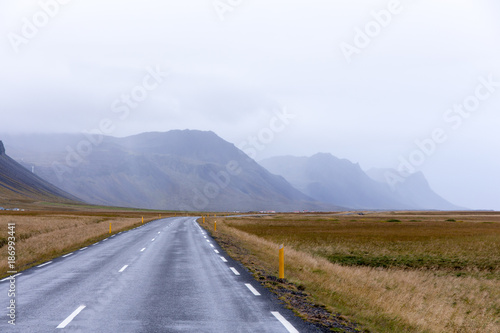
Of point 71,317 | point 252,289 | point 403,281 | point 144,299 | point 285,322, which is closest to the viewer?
point 285,322

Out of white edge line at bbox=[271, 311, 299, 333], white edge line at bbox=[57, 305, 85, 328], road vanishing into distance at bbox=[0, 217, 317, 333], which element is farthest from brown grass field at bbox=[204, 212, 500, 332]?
white edge line at bbox=[57, 305, 85, 328]

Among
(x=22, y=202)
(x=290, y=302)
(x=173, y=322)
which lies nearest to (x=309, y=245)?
(x=290, y=302)

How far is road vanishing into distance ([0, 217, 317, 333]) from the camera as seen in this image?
8.00 metres

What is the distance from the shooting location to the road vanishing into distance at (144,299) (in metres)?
8.00

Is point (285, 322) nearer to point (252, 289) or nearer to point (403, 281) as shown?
point (252, 289)

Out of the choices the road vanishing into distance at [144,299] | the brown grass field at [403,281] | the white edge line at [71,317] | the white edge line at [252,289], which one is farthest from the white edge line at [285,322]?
the white edge line at [71,317]

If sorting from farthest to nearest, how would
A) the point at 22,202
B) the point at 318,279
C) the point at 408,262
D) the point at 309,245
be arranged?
the point at 22,202
the point at 309,245
the point at 408,262
the point at 318,279

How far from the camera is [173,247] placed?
23.8m

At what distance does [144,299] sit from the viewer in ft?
33.9

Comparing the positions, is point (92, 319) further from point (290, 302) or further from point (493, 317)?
point (493, 317)

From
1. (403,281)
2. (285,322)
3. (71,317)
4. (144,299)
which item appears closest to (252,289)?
(144,299)

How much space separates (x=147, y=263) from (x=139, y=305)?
7570 millimetres

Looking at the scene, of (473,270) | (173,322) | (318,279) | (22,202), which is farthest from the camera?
(22,202)

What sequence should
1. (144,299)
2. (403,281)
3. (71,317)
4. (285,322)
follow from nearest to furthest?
(285,322) → (71,317) → (144,299) → (403,281)
